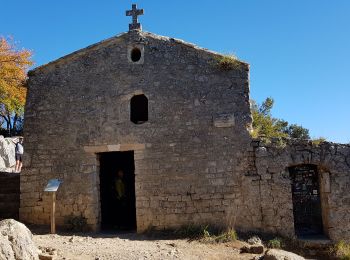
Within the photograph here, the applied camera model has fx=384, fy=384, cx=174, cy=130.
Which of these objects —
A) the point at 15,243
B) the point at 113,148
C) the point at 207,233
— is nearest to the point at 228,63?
the point at 113,148

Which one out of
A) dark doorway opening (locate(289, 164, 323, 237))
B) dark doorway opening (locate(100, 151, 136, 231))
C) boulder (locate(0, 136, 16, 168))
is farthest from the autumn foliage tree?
dark doorway opening (locate(289, 164, 323, 237))

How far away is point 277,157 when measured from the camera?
31.0ft

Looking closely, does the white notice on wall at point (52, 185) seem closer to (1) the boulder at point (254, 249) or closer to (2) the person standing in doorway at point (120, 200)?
(2) the person standing in doorway at point (120, 200)

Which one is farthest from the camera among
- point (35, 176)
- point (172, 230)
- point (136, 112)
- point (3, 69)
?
point (3, 69)

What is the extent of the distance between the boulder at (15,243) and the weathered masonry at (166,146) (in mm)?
3891

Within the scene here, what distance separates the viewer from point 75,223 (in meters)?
9.69

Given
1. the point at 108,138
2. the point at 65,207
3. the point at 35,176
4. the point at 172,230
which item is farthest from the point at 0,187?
the point at 172,230

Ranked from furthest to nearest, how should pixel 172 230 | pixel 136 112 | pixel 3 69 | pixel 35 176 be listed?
pixel 3 69 < pixel 136 112 < pixel 35 176 < pixel 172 230

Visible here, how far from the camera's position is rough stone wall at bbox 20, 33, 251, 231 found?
9.48 m

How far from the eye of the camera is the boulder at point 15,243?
17.2 feet

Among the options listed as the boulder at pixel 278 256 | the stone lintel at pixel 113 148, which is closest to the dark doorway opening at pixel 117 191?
the stone lintel at pixel 113 148

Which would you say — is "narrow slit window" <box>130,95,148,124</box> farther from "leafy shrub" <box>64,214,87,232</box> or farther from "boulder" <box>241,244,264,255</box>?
"boulder" <box>241,244,264,255</box>

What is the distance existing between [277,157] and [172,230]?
3138mm

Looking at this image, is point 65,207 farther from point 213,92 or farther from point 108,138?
point 213,92
